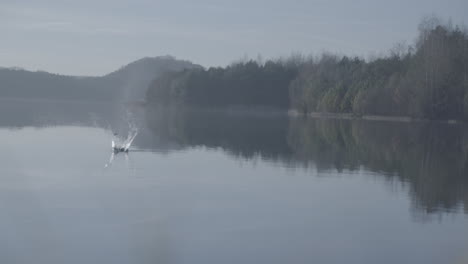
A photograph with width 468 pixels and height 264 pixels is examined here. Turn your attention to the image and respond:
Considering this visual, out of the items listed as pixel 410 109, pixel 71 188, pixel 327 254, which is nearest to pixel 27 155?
pixel 71 188

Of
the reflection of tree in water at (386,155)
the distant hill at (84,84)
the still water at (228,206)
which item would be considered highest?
the distant hill at (84,84)

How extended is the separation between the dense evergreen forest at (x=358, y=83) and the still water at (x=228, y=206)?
32.9 m

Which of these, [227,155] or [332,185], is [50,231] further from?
[227,155]

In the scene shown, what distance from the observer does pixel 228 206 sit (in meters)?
13.2

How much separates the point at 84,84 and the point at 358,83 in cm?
8449

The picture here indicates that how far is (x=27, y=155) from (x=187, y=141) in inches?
360

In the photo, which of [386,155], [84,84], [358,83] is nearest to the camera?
[386,155]

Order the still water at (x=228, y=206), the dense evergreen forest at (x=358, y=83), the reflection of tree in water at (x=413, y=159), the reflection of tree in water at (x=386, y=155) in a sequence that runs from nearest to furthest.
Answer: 1. the still water at (x=228, y=206)
2. the reflection of tree in water at (x=413, y=159)
3. the reflection of tree in water at (x=386, y=155)
4. the dense evergreen forest at (x=358, y=83)

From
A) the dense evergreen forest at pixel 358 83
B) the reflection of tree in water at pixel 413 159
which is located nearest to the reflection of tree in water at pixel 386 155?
the reflection of tree in water at pixel 413 159

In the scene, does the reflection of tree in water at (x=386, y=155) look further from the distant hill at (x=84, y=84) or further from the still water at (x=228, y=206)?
the distant hill at (x=84, y=84)

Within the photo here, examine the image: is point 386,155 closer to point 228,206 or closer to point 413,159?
point 413,159

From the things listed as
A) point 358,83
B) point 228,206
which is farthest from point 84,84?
point 228,206

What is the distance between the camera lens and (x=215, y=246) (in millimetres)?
10039

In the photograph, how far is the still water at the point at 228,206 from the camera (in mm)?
9836
